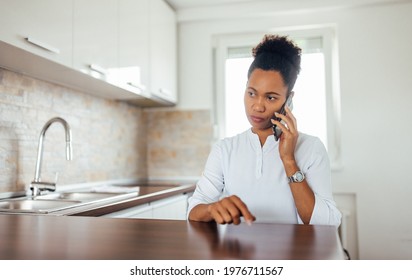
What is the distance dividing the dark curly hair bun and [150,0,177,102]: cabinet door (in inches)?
66.4

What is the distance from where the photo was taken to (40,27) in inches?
65.6

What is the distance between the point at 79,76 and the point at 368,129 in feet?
7.07

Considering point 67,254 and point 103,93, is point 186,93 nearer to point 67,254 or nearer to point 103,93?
point 103,93

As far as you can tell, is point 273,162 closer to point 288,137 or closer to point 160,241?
point 288,137

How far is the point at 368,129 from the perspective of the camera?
305 cm

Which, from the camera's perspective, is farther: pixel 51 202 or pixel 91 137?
pixel 91 137

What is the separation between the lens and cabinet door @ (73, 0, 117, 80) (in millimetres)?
1938

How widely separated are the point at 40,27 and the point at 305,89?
7.13 ft

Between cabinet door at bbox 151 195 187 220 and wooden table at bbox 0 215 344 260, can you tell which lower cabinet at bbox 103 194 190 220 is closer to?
cabinet door at bbox 151 195 187 220

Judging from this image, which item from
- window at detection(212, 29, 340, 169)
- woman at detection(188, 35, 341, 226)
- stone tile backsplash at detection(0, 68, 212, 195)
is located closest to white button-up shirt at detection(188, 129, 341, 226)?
woman at detection(188, 35, 341, 226)

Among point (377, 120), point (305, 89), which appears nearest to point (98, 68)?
point (305, 89)

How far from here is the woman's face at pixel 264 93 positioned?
1.21 metres

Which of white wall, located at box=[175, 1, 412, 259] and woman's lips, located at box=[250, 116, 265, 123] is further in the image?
white wall, located at box=[175, 1, 412, 259]

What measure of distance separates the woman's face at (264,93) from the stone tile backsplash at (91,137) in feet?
4.24
